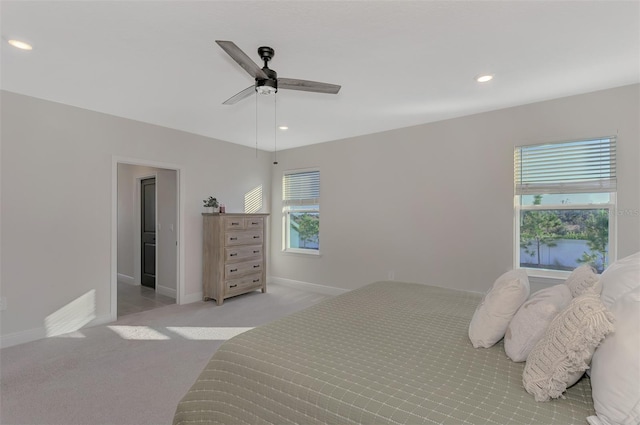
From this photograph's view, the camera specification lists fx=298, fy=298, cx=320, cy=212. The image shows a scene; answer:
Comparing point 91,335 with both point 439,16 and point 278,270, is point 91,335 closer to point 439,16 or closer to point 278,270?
point 278,270

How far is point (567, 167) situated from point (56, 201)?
18.4 feet

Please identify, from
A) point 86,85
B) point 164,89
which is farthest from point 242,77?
point 86,85

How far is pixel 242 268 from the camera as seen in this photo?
186 inches

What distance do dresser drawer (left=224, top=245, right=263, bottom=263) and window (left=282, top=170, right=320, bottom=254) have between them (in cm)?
80

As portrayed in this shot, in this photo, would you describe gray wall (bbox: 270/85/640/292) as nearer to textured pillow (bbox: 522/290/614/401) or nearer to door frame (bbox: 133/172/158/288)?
textured pillow (bbox: 522/290/614/401)

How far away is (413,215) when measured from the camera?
4184 mm

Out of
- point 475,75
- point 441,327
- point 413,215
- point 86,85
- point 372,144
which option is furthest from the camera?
point 372,144

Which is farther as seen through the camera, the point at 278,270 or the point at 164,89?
the point at 278,270

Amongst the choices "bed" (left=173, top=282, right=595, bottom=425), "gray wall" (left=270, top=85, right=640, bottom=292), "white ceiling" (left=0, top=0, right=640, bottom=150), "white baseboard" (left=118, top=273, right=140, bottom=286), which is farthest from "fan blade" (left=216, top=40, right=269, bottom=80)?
"white baseboard" (left=118, top=273, right=140, bottom=286)

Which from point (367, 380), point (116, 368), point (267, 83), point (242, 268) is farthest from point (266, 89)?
point (242, 268)

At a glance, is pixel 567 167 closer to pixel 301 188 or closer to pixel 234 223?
pixel 301 188

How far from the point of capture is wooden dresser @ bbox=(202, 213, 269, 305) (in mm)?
4426

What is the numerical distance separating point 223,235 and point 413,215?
2766 millimetres

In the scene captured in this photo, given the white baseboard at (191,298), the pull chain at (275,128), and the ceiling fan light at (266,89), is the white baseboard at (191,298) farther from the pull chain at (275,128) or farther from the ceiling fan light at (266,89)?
the ceiling fan light at (266,89)
